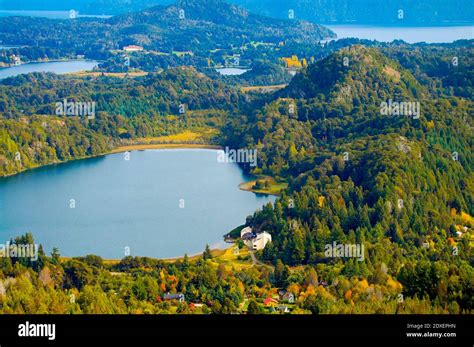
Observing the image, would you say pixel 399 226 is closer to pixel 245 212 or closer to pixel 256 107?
pixel 245 212

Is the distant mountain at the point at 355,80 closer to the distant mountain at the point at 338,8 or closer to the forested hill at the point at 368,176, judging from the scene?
the forested hill at the point at 368,176

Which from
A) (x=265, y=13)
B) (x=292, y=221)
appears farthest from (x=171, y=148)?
(x=265, y=13)

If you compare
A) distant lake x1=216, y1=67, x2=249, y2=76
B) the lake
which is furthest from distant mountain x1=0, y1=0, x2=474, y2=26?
the lake

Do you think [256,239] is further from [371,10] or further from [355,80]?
[371,10]

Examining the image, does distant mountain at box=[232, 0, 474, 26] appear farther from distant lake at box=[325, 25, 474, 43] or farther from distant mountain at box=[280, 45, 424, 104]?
distant mountain at box=[280, 45, 424, 104]

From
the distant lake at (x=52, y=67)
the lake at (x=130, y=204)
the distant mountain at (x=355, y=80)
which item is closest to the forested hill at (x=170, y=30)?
the distant lake at (x=52, y=67)

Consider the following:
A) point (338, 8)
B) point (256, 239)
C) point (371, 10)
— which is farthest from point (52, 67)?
point (256, 239)
